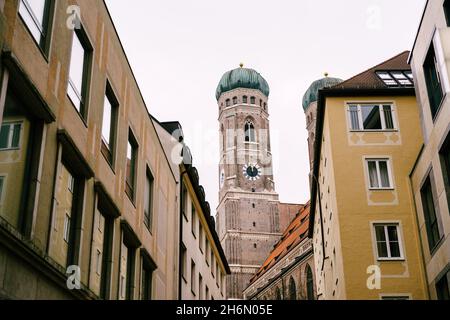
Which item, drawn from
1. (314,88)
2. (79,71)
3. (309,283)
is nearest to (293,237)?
(309,283)

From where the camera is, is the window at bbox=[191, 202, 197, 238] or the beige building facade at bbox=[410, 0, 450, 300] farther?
the window at bbox=[191, 202, 197, 238]

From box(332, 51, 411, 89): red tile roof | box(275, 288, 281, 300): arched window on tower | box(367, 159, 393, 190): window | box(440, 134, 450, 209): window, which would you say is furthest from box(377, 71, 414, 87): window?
box(275, 288, 281, 300): arched window on tower

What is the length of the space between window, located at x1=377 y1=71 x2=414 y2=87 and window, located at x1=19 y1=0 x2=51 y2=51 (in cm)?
2238

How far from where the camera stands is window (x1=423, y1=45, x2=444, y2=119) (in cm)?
2175

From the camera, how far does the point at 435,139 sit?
2202cm

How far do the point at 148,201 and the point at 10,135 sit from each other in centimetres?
1175

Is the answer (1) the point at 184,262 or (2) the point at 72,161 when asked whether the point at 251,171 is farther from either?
(2) the point at 72,161

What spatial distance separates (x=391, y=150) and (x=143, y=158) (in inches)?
519

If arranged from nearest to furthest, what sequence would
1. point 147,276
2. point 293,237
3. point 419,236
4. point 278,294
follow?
1. point 147,276
2. point 419,236
3. point 278,294
4. point 293,237

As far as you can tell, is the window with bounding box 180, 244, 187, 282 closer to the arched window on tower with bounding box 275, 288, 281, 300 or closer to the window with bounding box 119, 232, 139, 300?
the window with bounding box 119, 232, 139, 300

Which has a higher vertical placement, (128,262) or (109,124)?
(109,124)

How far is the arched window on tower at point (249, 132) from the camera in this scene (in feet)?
387
